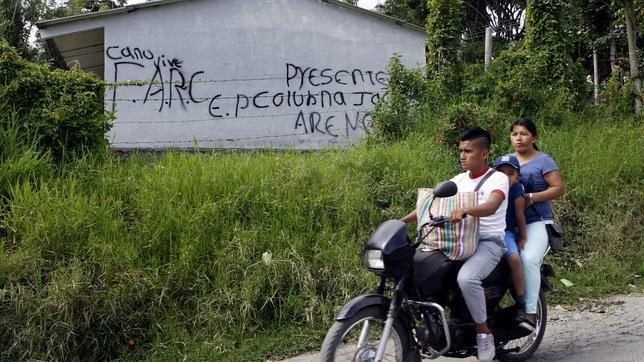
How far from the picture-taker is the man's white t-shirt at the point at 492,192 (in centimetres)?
336

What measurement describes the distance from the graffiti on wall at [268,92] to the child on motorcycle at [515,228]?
21.8ft

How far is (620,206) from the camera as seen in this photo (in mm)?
6801

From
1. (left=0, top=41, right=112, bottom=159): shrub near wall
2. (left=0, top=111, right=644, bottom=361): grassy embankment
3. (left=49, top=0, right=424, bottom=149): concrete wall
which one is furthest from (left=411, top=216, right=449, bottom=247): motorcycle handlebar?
(left=49, top=0, right=424, bottom=149): concrete wall

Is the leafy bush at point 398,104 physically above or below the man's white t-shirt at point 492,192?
above

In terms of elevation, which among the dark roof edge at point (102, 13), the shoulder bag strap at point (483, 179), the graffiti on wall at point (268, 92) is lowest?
the shoulder bag strap at point (483, 179)

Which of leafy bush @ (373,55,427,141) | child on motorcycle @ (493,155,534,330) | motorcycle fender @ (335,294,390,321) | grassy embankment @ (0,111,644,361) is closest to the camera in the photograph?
motorcycle fender @ (335,294,390,321)

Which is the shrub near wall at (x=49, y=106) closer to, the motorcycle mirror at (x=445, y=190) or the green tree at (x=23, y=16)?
the motorcycle mirror at (x=445, y=190)

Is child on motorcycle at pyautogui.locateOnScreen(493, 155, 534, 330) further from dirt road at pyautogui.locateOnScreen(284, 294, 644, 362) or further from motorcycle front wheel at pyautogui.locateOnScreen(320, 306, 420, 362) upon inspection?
motorcycle front wheel at pyautogui.locateOnScreen(320, 306, 420, 362)

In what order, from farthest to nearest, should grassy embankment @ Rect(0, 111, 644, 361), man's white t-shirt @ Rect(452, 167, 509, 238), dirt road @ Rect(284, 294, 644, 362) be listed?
grassy embankment @ Rect(0, 111, 644, 361)
dirt road @ Rect(284, 294, 644, 362)
man's white t-shirt @ Rect(452, 167, 509, 238)

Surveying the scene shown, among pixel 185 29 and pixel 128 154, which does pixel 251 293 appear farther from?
pixel 185 29

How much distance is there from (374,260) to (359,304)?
0.25 metres

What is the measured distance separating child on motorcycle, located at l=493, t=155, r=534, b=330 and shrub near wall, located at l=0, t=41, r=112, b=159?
397 centimetres

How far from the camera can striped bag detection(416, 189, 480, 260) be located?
129 inches

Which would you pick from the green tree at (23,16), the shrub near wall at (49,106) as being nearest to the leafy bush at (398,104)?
the shrub near wall at (49,106)
